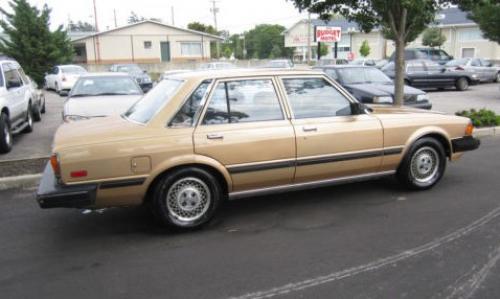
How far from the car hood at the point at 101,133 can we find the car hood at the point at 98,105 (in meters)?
3.20

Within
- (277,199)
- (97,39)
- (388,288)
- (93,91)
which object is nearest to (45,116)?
(93,91)

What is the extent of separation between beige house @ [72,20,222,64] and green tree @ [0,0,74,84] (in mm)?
A: 15051

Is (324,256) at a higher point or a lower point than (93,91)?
lower

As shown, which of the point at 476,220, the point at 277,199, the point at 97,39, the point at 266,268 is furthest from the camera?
the point at 97,39

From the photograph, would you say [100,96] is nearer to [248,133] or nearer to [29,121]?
[29,121]

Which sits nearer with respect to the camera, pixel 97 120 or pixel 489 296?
pixel 489 296

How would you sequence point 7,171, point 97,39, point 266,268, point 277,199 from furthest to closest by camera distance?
1. point 97,39
2. point 7,171
3. point 277,199
4. point 266,268

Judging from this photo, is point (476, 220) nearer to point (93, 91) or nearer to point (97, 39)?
point (93, 91)

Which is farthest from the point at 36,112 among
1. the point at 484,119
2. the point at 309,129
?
the point at 484,119

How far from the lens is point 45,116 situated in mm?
13773

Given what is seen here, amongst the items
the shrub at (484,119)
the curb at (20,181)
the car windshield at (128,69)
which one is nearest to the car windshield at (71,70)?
the car windshield at (128,69)

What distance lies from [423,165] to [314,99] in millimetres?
1768

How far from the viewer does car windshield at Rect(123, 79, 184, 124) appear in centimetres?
487

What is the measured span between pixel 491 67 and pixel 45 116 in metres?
22.3
